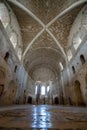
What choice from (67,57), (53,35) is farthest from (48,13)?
(67,57)

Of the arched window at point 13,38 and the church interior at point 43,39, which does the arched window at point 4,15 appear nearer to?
the church interior at point 43,39

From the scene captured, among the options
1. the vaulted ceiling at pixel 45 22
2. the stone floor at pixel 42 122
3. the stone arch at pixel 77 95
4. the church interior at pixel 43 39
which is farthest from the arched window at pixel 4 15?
the stone arch at pixel 77 95

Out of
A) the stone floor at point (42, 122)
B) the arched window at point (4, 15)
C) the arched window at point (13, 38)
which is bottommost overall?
the stone floor at point (42, 122)

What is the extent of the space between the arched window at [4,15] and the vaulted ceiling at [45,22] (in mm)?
1055

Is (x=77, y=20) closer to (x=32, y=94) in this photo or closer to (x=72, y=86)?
(x=72, y=86)

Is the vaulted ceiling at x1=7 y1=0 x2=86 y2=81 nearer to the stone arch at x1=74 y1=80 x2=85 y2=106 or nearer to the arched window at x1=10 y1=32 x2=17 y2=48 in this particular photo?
the arched window at x1=10 y1=32 x2=17 y2=48

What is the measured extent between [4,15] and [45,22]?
4.96 m

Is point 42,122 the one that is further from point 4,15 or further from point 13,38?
point 13,38

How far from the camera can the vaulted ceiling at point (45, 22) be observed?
10113 millimetres

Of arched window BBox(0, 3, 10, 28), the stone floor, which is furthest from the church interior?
the stone floor

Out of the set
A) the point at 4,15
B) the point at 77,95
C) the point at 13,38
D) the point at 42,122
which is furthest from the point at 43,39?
the point at 42,122

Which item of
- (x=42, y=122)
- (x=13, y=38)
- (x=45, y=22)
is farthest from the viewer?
(x=45, y=22)

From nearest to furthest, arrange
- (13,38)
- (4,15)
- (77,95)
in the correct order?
(4,15) → (77,95) → (13,38)

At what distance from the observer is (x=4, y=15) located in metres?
9.22
